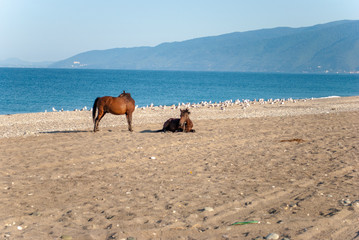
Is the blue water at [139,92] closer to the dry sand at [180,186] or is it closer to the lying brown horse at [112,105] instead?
the lying brown horse at [112,105]

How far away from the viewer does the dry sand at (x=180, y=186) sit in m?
5.97

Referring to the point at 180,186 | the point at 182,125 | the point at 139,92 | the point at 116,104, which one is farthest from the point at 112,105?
the point at 139,92

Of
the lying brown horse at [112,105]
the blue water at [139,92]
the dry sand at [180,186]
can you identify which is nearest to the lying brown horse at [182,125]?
the dry sand at [180,186]

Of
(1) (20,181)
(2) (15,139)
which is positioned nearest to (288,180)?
(1) (20,181)

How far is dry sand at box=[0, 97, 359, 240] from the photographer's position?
597cm

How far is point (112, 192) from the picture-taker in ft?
26.0

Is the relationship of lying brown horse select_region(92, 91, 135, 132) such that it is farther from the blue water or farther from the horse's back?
the blue water

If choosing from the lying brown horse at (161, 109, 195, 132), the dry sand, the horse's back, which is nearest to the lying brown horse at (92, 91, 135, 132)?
the horse's back

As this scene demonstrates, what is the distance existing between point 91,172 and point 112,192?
189cm

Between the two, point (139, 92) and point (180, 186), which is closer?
point (180, 186)

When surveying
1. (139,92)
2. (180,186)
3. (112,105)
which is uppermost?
(112,105)

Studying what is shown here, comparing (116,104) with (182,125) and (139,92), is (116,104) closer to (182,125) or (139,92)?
(182,125)

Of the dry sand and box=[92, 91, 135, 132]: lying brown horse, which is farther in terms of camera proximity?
box=[92, 91, 135, 132]: lying brown horse

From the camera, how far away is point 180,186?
325 inches
